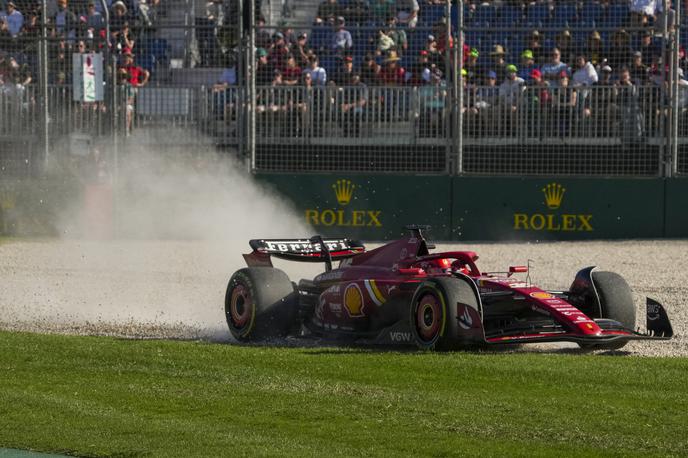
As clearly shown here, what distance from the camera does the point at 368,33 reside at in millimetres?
19828

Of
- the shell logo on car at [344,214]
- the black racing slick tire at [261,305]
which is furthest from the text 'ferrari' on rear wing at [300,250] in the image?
the shell logo on car at [344,214]

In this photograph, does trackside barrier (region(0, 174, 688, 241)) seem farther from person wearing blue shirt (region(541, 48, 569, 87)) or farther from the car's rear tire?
the car's rear tire

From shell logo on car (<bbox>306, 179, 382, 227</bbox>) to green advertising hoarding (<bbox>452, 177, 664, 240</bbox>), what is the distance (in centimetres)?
132

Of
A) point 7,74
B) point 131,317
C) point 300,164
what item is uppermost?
point 7,74

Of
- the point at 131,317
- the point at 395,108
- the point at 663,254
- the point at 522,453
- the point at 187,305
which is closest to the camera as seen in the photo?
the point at 522,453

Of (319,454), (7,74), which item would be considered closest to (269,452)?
(319,454)

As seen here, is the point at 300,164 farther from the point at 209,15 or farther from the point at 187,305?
the point at 187,305

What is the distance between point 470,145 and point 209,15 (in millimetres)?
4594

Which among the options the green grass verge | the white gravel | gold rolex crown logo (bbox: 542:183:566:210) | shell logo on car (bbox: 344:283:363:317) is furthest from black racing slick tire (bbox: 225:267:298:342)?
gold rolex crown logo (bbox: 542:183:566:210)

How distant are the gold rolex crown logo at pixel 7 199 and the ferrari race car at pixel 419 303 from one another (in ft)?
30.9

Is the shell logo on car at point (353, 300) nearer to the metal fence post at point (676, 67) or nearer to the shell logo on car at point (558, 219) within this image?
the shell logo on car at point (558, 219)

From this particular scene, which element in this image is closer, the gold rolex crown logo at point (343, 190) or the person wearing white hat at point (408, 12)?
the person wearing white hat at point (408, 12)

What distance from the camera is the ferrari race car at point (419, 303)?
9922mm

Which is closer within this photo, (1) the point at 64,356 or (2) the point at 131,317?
(1) the point at 64,356
